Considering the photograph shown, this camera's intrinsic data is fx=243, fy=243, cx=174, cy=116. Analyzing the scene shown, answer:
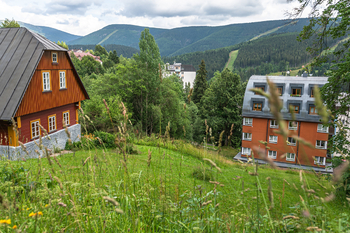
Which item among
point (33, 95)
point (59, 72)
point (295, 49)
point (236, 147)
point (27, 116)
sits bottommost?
point (236, 147)

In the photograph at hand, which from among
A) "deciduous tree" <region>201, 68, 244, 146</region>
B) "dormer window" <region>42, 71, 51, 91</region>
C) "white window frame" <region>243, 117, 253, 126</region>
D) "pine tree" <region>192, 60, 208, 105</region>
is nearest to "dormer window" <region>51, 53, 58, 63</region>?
"dormer window" <region>42, 71, 51, 91</region>

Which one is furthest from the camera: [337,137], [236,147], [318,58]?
[236,147]

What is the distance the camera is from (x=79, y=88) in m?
19.4

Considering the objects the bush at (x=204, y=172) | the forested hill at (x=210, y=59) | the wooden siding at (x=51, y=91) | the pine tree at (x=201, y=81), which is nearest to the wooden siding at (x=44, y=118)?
the wooden siding at (x=51, y=91)

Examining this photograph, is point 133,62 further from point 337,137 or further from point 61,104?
point 337,137

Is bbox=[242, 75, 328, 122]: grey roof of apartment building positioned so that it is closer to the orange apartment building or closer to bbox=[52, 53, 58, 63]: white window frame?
the orange apartment building

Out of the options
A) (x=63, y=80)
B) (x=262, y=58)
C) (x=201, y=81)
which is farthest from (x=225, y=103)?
(x=262, y=58)

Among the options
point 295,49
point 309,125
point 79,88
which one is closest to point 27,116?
point 79,88

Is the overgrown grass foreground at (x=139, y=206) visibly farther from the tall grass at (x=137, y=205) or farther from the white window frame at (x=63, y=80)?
the white window frame at (x=63, y=80)

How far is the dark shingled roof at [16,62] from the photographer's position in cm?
1272

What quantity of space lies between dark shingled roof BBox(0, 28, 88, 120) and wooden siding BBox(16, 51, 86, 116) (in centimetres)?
43

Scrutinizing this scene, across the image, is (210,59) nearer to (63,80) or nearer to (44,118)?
(63,80)

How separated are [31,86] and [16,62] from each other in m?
1.76

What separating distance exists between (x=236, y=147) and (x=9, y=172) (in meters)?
38.2
